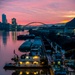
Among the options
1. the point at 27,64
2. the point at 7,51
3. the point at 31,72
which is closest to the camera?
the point at 31,72

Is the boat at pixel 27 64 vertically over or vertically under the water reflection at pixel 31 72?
over

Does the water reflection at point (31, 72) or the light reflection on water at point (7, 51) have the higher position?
the light reflection on water at point (7, 51)

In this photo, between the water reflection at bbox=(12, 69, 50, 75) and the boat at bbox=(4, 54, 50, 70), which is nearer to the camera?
the water reflection at bbox=(12, 69, 50, 75)

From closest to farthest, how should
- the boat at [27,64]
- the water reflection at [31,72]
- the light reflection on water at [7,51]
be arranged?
the water reflection at [31,72] < the boat at [27,64] < the light reflection on water at [7,51]

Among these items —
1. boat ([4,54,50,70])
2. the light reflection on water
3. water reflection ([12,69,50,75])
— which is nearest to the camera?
water reflection ([12,69,50,75])

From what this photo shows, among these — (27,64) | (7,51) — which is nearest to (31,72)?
(27,64)

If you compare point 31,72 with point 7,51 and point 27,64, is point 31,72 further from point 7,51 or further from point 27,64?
point 7,51

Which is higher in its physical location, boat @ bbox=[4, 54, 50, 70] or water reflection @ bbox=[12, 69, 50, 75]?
boat @ bbox=[4, 54, 50, 70]

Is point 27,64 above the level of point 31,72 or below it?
above

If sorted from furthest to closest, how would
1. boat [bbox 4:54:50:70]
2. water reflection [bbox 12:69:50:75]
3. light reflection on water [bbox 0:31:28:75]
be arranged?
light reflection on water [bbox 0:31:28:75]
boat [bbox 4:54:50:70]
water reflection [bbox 12:69:50:75]

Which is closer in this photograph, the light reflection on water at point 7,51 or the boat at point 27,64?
the boat at point 27,64

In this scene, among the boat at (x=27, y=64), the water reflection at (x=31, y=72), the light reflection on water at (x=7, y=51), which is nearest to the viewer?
the water reflection at (x=31, y=72)

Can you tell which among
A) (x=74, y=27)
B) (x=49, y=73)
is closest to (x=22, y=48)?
(x=49, y=73)
